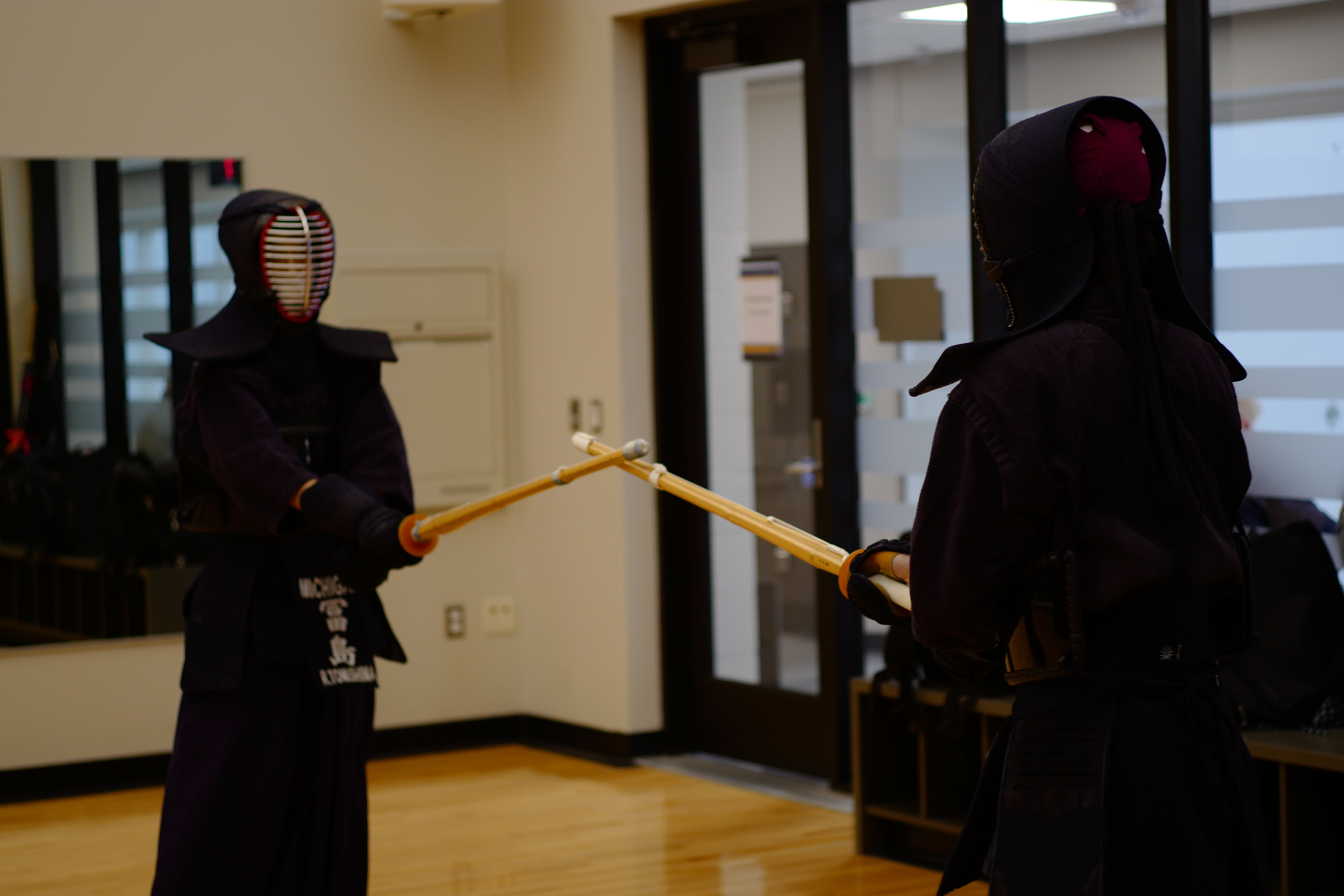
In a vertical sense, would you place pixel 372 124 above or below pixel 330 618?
above

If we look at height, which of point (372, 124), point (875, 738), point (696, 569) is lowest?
point (875, 738)

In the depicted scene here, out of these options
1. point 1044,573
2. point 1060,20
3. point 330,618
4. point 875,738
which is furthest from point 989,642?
point 1060,20

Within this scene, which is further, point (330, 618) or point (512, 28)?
point (512, 28)

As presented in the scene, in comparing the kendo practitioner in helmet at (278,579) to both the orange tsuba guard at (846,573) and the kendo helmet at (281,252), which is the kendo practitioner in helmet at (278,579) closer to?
the kendo helmet at (281,252)

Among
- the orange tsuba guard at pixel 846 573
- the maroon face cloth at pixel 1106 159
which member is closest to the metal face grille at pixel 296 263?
the orange tsuba guard at pixel 846 573

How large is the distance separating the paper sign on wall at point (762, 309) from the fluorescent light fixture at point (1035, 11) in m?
1.02

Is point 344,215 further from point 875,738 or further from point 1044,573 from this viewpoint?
point 1044,573

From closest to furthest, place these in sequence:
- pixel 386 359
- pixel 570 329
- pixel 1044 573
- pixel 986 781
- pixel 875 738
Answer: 1. pixel 1044 573
2. pixel 986 781
3. pixel 386 359
4. pixel 875 738
5. pixel 570 329

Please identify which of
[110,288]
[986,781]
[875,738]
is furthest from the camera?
[110,288]

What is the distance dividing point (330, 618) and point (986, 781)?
1.51 metres

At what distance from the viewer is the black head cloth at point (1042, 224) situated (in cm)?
189

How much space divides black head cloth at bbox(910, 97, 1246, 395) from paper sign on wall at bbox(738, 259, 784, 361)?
312 centimetres

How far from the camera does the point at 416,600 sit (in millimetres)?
5656

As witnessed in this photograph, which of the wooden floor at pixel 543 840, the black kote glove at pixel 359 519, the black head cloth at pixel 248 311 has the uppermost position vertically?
the black head cloth at pixel 248 311
